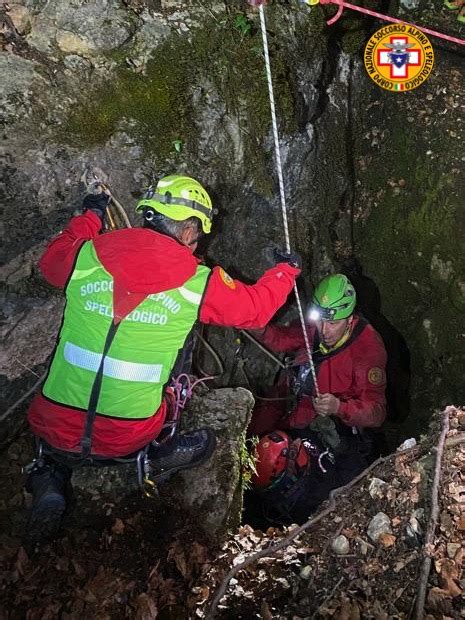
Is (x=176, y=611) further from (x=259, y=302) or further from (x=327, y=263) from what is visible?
(x=327, y=263)

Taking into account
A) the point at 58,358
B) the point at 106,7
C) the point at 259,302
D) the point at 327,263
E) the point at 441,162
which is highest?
the point at 106,7

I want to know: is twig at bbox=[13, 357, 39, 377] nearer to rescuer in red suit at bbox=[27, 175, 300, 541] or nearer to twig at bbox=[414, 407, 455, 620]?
rescuer in red suit at bbox=[27, 175, 300, 541]

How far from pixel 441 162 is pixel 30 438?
5614mm

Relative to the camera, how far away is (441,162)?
5879mm

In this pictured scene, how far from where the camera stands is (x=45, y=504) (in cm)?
344

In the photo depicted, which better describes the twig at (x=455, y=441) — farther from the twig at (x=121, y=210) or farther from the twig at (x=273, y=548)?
the twig at (x=121, y=210)

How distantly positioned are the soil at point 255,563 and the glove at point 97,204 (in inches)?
95.4

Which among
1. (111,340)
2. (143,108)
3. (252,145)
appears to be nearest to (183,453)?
(111,340)

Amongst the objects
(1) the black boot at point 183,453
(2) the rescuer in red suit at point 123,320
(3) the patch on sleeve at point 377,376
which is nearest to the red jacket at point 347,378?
(3) the patch on sleeve at point 377,376

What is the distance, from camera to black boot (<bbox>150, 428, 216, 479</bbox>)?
12.7 feet

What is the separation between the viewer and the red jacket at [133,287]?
3078 mm

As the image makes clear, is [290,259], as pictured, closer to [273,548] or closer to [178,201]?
[178,201]

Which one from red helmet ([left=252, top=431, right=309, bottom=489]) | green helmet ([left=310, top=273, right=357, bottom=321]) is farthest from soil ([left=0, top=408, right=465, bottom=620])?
green helmet ([left=310, top=273, right=357, bottom=321])

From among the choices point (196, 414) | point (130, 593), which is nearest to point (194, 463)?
point (196, 414)
